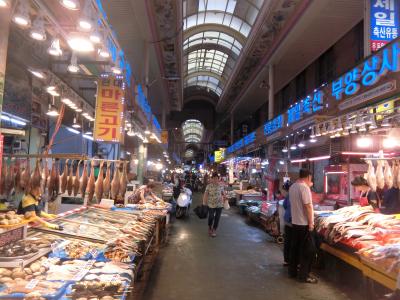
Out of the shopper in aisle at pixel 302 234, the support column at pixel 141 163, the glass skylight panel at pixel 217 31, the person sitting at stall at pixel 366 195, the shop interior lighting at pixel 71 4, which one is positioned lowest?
the shopper in aisle at pixel 302 234

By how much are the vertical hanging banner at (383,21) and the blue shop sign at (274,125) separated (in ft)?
14.8

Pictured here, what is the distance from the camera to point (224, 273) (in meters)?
6.18

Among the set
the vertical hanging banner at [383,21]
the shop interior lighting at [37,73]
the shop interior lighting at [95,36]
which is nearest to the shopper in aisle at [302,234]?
the shop interior lighting at [95,36]

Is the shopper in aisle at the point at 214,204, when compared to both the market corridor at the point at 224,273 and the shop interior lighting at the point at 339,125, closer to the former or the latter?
the market corridor at the point at 224,273

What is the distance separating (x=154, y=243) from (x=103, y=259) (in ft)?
13.2

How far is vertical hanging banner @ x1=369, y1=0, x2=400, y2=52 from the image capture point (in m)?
8.80

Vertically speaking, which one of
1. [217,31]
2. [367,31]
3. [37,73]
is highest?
[217,31]

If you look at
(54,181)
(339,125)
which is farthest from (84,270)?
(339,125)

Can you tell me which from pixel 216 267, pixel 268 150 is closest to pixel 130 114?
pixel 216 267

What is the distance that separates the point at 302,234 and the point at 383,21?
6.65m

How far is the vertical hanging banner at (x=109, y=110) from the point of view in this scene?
6.61 meters

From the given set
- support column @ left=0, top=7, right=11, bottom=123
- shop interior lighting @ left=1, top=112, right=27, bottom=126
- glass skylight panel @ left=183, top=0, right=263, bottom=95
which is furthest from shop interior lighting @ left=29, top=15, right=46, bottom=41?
glass skylight panel @ left=183, top=0, right=263, bottom=95

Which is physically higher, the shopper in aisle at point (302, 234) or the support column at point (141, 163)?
the support column at point (141, 163)

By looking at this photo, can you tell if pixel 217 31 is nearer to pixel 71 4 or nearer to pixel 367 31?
pixel 367 31
